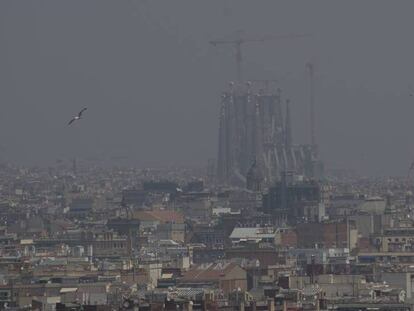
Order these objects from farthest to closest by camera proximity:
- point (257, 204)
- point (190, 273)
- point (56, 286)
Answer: point (257, 204) < point (190, 273) < point (56, 286)

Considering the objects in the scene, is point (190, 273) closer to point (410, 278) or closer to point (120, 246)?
point (410, 278)

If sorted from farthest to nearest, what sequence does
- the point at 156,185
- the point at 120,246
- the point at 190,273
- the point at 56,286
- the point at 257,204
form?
the point at 156,185, the point at 257,204, the point at 120,246, the point at 190,273, the point at 56,286

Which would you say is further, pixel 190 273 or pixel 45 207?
pixel 45 207

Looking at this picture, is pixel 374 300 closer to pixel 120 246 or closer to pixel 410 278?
pixel 410 278

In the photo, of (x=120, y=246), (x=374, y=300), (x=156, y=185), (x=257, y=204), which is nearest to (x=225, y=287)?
(x=374, y=300)

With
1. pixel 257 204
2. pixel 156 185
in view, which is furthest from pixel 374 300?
pixel 156 185

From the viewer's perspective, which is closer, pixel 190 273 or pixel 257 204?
pixel 190 273

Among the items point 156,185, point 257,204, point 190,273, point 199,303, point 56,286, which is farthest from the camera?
point 156,185

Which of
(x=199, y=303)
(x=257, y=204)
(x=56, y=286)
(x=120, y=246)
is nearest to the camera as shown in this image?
(x=199, y=303)

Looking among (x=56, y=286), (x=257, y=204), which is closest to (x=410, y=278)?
(x=56, y=286)
